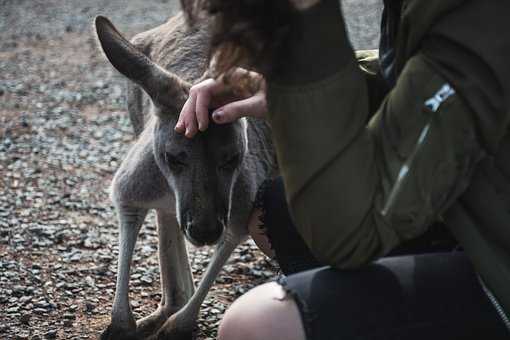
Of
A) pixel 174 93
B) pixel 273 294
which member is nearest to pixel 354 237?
pixel 273 294

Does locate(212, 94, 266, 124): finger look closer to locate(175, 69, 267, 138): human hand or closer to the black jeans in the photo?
locate(175, 69, 267, 138): human hand

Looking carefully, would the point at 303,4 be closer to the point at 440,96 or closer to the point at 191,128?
the point at 440,96

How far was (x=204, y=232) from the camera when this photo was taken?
6.95ft

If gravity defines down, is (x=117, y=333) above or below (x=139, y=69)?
below

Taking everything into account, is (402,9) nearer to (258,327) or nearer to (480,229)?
(480,229)

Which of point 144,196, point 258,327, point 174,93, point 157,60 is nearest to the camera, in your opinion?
point 258,327

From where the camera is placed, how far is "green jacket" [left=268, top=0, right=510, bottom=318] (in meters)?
1.22

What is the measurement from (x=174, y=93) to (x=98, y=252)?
102cm

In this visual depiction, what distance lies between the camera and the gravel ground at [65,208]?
8.58ft

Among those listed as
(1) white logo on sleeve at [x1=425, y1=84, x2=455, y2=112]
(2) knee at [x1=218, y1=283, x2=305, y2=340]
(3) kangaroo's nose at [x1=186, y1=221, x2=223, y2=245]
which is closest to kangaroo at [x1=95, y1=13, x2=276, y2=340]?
(3) kangaroo's nose at [x1=186, y1=221, x2=223, y2=245]

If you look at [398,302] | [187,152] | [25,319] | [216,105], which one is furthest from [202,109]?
[25,319]

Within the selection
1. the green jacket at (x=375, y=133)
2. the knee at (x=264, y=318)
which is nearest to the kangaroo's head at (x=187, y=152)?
the knee at (x=264, y=318)

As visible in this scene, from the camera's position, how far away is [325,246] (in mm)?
1306

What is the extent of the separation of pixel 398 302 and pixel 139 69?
3.87 feet
